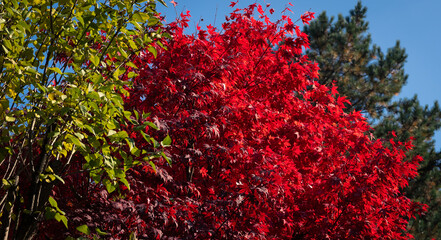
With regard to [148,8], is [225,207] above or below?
below

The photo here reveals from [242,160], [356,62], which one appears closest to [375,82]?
[356,62]

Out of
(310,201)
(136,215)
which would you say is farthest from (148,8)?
(310,201)

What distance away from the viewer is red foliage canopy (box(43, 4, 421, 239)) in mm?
5570

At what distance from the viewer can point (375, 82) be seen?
22391 millimetres

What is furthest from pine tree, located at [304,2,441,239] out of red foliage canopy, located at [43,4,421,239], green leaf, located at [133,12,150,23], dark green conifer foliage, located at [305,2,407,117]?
green leaf, located at [133,12,150,23]

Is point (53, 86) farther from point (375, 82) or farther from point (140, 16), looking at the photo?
point (375, 82)

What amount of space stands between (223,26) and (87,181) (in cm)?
363

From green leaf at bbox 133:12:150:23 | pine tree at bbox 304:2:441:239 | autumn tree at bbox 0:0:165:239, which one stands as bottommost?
autumn tree at bbox 0:0:165:239

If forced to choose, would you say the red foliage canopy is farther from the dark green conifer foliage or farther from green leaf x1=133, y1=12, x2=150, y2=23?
the dark green conifer foliage

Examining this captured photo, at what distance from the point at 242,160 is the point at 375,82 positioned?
59.6 feet

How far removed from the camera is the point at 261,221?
6145 millimetres

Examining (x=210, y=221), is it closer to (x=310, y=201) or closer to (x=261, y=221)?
(x=261, y=221)

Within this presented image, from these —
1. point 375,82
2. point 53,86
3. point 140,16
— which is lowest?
point 53,86

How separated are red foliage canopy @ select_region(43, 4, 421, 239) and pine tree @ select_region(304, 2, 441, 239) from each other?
11759 millimetres
